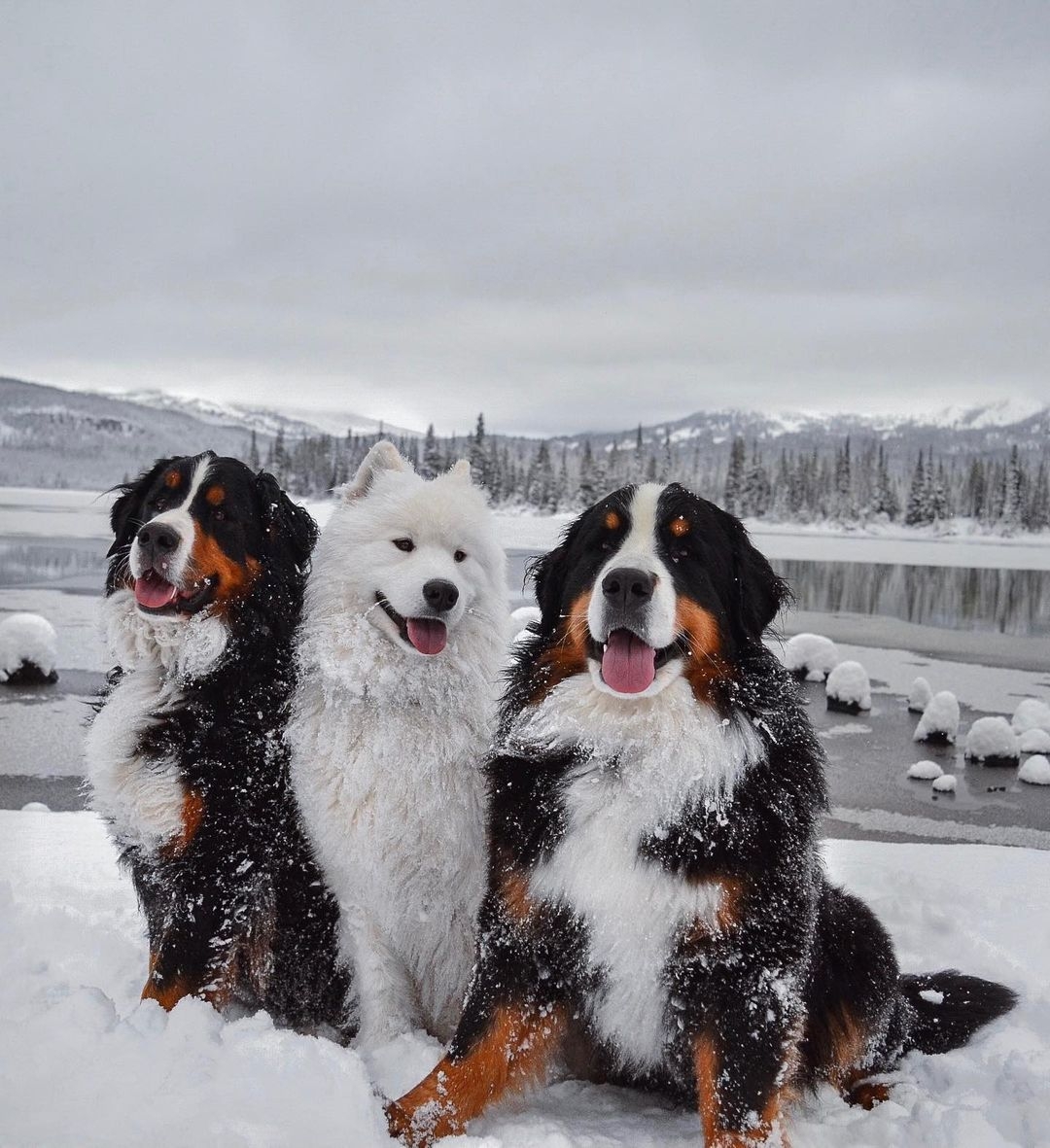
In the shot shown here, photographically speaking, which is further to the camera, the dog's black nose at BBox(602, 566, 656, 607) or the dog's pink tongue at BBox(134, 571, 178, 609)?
the dog's pink tongue at BBox(134, 571, 178, 609)

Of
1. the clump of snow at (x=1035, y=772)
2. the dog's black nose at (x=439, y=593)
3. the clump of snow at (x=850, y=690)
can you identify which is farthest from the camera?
the clump of snow at (x=850, y=690)

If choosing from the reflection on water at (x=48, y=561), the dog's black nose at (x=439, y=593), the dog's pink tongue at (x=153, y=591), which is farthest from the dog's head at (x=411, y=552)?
the reflection on water at (x=48, y=561)

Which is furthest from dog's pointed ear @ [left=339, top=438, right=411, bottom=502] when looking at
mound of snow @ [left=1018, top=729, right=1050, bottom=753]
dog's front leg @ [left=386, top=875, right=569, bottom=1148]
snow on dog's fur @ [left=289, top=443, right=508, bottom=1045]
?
mound of snow @ [left=1018, top=729, right=1050, bottom=753]

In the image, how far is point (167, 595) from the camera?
3.40 m

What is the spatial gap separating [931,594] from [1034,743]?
21052 mm

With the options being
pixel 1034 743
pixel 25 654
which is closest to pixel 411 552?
pixel 1034 743

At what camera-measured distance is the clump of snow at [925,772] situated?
10.0 meters

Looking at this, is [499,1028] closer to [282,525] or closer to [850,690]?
[282,525]

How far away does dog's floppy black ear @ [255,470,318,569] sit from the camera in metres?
3.73

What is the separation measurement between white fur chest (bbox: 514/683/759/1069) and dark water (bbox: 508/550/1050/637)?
1428 cm

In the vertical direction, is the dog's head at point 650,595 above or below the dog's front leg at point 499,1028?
above

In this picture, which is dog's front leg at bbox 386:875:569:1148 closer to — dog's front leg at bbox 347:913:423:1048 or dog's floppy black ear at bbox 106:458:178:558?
dog's front leg at bbox 347:913:423:1048

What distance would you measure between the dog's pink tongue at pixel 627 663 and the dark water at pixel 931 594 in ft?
46.8

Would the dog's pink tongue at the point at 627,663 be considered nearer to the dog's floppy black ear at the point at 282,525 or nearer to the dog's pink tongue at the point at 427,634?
the dog's pink tongue at the point at 427,634
